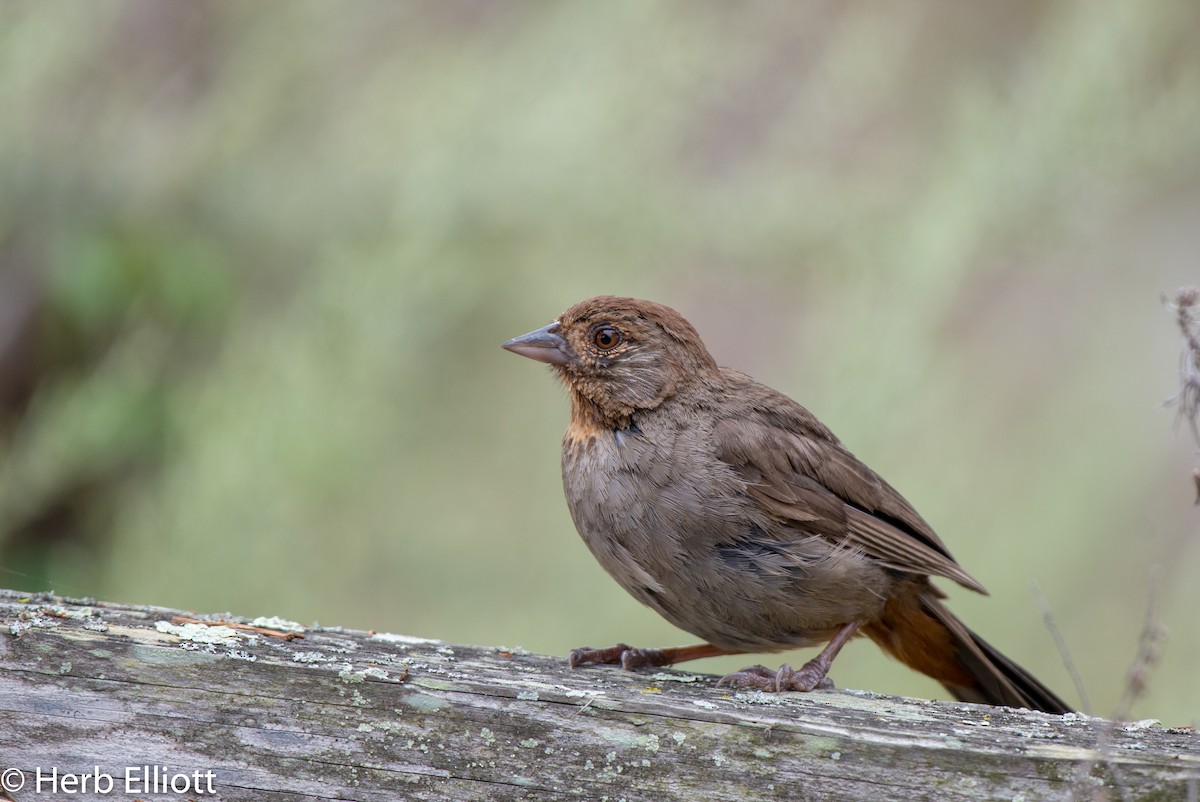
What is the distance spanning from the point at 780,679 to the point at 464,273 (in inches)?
115

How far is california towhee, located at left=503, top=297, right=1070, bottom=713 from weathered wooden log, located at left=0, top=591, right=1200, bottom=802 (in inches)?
32.9

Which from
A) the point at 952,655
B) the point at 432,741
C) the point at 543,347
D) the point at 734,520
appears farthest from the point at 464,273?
the point at 432,741

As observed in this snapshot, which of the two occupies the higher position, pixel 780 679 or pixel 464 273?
pixel 464 273

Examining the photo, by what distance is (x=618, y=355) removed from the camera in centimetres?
381

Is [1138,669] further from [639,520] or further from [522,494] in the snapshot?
[522,494]

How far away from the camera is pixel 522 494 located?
6523 mm

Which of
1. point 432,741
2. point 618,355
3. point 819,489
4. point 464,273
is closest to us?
point 432,741

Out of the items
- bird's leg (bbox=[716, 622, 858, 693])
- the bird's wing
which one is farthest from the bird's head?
bird's leg (bbox=[716, 622, 858, 693])

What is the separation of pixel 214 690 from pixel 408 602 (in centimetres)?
396

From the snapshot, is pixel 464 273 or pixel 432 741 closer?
pixel 432 741

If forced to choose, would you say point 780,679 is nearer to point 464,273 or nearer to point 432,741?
point 432,741

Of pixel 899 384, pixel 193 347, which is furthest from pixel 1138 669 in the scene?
pixel 193 347

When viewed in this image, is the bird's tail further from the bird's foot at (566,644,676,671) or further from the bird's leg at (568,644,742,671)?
the bird's foot at (566,644,676,671)

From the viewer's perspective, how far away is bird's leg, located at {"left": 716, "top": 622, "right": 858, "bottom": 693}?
3.01 m
